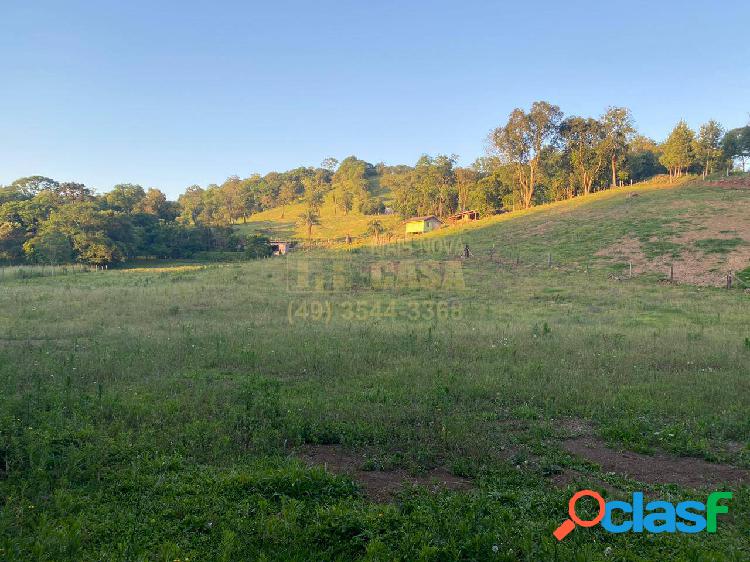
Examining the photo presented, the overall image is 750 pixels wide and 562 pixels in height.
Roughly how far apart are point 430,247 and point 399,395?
41.9 meters

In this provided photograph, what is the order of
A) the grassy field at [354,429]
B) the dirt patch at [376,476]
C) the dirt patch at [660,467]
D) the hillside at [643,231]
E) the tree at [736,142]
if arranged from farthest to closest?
the tree at [736,142], the hillside at [643,231], the dirt patch at [660,467], the dirt patch at [376,476], the grassy field at [354,429]

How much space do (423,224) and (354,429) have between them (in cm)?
7347

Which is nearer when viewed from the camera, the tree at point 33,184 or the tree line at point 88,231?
the tree line at point 88,231

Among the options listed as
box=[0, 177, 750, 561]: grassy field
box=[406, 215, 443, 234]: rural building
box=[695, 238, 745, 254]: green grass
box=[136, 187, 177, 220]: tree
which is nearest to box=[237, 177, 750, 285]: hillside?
box=[695, 238, 745, 254]: green grass

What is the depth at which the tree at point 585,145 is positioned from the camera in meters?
77.4

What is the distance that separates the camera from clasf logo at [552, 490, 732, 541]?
4844 mm

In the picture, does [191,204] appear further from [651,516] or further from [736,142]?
[651,516]

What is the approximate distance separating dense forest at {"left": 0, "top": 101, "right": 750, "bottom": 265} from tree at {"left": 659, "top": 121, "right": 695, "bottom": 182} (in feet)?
0.49

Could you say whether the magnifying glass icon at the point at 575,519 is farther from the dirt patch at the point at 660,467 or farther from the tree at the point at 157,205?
the tree at the point at 157,205

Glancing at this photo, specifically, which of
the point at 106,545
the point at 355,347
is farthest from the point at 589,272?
the point at 106,545

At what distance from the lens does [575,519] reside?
16.4 ft

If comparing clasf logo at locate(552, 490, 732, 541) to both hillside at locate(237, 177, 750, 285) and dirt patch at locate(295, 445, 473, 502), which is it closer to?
Answer: dirt patch at locate(295, 445, 473, 502)

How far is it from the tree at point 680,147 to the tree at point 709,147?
110 centimetres

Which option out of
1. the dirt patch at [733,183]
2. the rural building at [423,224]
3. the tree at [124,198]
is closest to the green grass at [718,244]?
the dirt patch at [733,183]
